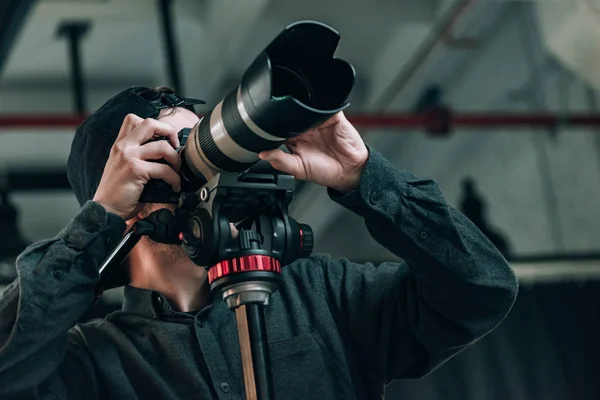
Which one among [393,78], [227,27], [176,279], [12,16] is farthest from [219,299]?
[393,78]

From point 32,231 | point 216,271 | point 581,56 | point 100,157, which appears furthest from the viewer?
point 32,231

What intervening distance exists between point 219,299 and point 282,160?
33 cm

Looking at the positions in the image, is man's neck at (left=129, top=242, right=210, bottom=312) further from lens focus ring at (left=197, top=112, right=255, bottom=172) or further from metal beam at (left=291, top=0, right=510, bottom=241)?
metal beam at (left=291, top=0, right=510, bottom=241)

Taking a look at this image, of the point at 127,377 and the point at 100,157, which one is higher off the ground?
the point at 100,157

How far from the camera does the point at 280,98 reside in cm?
105

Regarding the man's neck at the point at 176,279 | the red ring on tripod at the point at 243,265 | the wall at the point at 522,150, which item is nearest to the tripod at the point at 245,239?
the red ring on tripod at the point at 243,265

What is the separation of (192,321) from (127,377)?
0.37 feet

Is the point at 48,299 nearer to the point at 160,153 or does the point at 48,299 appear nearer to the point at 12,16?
the point at 160,153

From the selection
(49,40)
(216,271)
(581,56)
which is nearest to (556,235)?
(581,56)

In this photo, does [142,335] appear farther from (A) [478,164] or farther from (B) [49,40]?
(A) [478,164]

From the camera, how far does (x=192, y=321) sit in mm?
1433

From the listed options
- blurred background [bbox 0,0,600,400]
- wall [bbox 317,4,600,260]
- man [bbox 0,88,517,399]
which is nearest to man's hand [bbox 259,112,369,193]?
man [bbox 0,88,517,399]

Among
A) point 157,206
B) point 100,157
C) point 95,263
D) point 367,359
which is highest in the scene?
point 100,157

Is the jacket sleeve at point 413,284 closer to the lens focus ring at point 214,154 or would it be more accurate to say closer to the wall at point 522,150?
the lens focus ring at point 214,154
